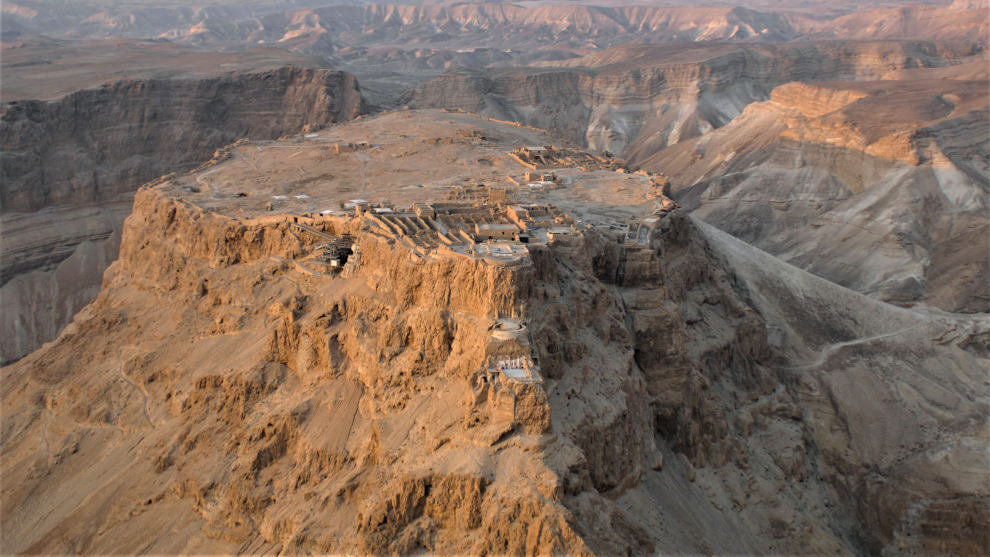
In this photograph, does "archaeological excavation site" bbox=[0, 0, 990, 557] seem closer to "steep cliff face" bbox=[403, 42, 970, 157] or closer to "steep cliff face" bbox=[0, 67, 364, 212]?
"steep cliff face" bbox=[0, 67, 364, 212]

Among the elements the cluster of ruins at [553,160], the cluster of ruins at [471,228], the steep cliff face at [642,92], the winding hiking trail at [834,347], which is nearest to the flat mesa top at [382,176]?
the cluster of ruins at [553,160]

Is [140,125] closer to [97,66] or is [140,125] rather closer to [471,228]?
[97,66]

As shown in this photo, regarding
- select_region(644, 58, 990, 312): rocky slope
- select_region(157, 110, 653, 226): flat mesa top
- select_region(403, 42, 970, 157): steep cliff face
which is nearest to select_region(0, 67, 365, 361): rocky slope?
select_region(157, 110, 653, 226): flat mesa top

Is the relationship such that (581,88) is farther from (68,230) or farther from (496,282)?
(496,282)

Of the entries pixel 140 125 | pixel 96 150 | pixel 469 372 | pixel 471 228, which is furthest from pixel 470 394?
pixel 140 125

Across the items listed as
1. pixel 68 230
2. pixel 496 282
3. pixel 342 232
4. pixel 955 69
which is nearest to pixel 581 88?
pixel 955 69

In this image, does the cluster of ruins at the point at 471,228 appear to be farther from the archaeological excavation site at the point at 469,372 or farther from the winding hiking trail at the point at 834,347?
the winding hiking trail at the point at 834,347
